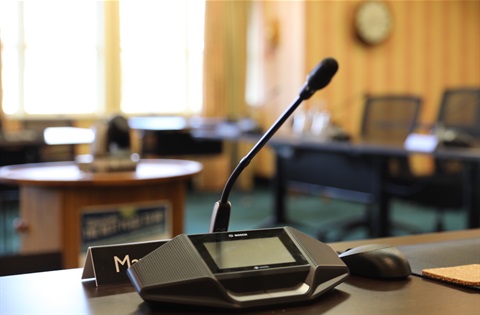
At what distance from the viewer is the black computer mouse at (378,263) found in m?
0.93

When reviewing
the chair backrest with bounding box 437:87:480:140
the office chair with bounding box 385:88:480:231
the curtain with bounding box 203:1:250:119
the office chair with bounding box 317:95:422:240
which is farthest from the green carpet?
the curtain with bounding box 203:1:250:119

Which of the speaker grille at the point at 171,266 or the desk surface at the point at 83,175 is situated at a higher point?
the speaker grille at the point at 171,266

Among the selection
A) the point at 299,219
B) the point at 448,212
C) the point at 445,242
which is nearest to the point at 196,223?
the point at 299,219

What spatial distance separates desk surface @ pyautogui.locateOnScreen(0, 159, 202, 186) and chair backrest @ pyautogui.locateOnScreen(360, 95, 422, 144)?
2.02m

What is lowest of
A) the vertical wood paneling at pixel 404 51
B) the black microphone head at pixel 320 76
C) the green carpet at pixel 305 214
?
the green carpet at pixel 305 214

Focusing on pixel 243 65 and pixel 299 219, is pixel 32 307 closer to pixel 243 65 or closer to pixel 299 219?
pixel 299 219

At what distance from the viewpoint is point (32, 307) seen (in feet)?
2.59

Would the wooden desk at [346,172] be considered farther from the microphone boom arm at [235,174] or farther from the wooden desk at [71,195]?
the microphone boom arm at [235,174]

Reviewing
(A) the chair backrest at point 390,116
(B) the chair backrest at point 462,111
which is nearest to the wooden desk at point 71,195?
(A) the chair backrest at point 390,116

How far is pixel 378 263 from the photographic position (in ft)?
3.07

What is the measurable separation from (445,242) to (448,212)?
515 cm

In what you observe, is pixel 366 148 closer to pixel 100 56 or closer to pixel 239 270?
pixel 239 270

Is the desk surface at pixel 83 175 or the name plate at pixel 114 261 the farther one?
the desk surface at pixel 83 175

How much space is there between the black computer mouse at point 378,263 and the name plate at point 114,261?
0.90ft
